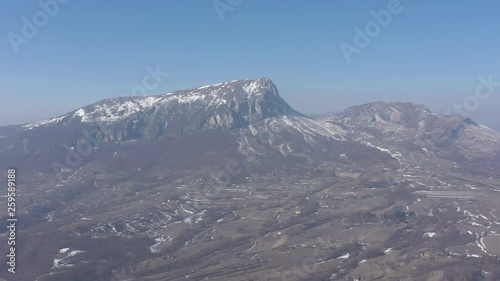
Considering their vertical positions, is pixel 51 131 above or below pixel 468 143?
above

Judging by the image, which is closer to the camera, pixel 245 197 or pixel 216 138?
pixel 245 197

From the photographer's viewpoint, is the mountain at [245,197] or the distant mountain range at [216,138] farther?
the distant mountain range at [216,138]

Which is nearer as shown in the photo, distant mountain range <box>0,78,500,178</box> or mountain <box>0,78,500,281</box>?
mountain <box>0,78,500,281</box>

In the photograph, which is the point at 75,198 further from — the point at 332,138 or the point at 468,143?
the point at 468,143

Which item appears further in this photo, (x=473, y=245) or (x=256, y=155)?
(x=256, y=155)

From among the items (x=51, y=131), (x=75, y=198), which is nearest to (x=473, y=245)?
(x=75, y=198)

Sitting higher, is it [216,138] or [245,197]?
[216,138]

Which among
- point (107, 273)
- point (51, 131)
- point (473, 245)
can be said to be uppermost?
point (51, 131)

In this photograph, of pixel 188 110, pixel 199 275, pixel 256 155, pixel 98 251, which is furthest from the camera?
A: pixel 188 110
